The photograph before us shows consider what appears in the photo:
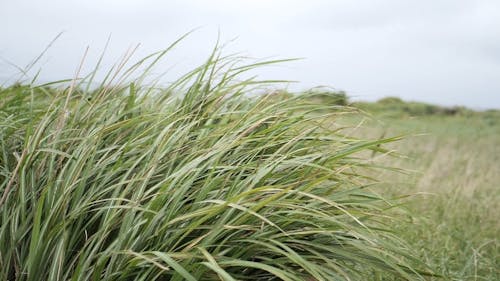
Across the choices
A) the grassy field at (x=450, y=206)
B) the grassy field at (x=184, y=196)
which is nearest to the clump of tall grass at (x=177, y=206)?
the grassy field at (x=184, y=196)

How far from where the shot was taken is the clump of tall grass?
159 centimetres

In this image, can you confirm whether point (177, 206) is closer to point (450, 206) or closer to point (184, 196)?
point (184, 196)

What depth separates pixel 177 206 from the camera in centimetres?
172

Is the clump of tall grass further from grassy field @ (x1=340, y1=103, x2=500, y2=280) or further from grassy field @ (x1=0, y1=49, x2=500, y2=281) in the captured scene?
grassy field @ (x1=340, y1=103, x2=500, y2=280)

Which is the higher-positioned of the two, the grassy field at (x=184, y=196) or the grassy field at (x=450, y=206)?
the grassy field at (x=184, y=196)

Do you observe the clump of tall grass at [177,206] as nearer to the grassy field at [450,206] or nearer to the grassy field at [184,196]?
the grassy field at [184,196]

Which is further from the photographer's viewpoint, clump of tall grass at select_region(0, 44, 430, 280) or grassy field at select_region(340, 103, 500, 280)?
grassy field at select_region(340, 103, 500, 280)

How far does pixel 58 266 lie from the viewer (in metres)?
1.66

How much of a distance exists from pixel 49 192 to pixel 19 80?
4.23ft

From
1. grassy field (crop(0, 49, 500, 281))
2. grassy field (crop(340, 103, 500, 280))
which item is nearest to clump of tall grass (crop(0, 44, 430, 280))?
grassy field (crop(0, 49, 500, 281))

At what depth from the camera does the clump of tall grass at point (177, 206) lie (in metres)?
1.59

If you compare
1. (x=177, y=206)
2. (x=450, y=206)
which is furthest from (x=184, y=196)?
(x=450, y=206)

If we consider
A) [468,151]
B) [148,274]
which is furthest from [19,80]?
[468,151]

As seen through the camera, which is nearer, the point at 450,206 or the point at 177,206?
the point at 177,206
